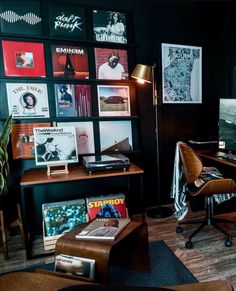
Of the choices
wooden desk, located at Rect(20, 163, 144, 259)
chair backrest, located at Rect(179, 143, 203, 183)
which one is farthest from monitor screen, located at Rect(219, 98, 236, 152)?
wooden desk, located at Rect(20, 163, 144, 259)

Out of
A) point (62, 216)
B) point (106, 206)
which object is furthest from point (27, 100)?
point (106, 206)

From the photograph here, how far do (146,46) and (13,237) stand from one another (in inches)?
103

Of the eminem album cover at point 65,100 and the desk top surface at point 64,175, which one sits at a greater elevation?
the eminem album cover at point 65,100

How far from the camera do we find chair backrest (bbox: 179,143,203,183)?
208cm

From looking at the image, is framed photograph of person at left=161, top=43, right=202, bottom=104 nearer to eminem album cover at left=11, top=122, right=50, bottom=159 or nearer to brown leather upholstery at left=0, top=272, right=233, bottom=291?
eminem album cover at left=11, top=122, right=50, bottom=159

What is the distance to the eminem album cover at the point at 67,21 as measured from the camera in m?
2.45

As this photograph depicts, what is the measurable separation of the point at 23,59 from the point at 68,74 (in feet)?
1.49

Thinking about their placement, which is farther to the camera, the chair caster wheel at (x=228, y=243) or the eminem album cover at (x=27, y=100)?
the eminem album cover at (x=27, y=100)

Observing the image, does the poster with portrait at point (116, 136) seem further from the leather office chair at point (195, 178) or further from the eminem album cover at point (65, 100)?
the leather office chair at point (195, 178)

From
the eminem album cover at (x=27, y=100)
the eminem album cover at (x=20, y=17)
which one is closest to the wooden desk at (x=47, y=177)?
the eminem album cover at (x=27, y=100)

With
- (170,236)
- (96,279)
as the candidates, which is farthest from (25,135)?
(170,236)

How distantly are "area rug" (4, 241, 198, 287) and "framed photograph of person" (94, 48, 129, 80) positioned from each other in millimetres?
1885

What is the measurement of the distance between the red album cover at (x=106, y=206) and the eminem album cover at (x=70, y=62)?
4.31 feet

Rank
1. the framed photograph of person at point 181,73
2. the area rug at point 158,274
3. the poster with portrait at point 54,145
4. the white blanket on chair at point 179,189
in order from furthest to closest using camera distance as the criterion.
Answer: the framed photograph of person at point 181,73, the white blanket on chair at point 179,189, the poster with portrait at point 54,145, the area rug at point 158,274
